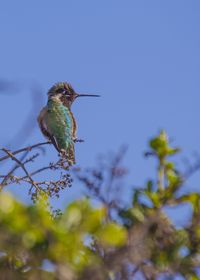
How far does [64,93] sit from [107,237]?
10.6 meters

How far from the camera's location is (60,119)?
1093 centimetres

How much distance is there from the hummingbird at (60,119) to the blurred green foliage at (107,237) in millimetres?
6427

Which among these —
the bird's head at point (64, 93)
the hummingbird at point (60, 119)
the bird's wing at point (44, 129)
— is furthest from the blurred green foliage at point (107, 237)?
the bird's head at point (64, 93)

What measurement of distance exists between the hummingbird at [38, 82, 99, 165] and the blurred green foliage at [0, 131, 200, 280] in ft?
21.1

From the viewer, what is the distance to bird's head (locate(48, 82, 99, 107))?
1230 centimetres

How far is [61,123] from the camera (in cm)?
1074

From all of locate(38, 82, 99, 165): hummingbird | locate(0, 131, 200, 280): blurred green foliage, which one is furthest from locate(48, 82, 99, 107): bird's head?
locate(0, 131, 200, 280): blurred green foliage

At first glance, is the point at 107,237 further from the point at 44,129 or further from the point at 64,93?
the point at 64,93

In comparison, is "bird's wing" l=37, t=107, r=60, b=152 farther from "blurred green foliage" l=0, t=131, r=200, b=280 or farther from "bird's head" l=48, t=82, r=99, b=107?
"blurred green foliage" l=0, t=131, r=200, b=280

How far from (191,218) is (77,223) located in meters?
0.65

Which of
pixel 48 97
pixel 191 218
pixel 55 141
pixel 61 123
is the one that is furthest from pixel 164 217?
pixel 48 97

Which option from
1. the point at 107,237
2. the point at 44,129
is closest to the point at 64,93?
the point at 44,129

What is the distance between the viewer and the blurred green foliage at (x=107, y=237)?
1.92 m

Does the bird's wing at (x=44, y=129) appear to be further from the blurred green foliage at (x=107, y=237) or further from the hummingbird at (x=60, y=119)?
A: the blurred green foliage at (x=107, y=237)
